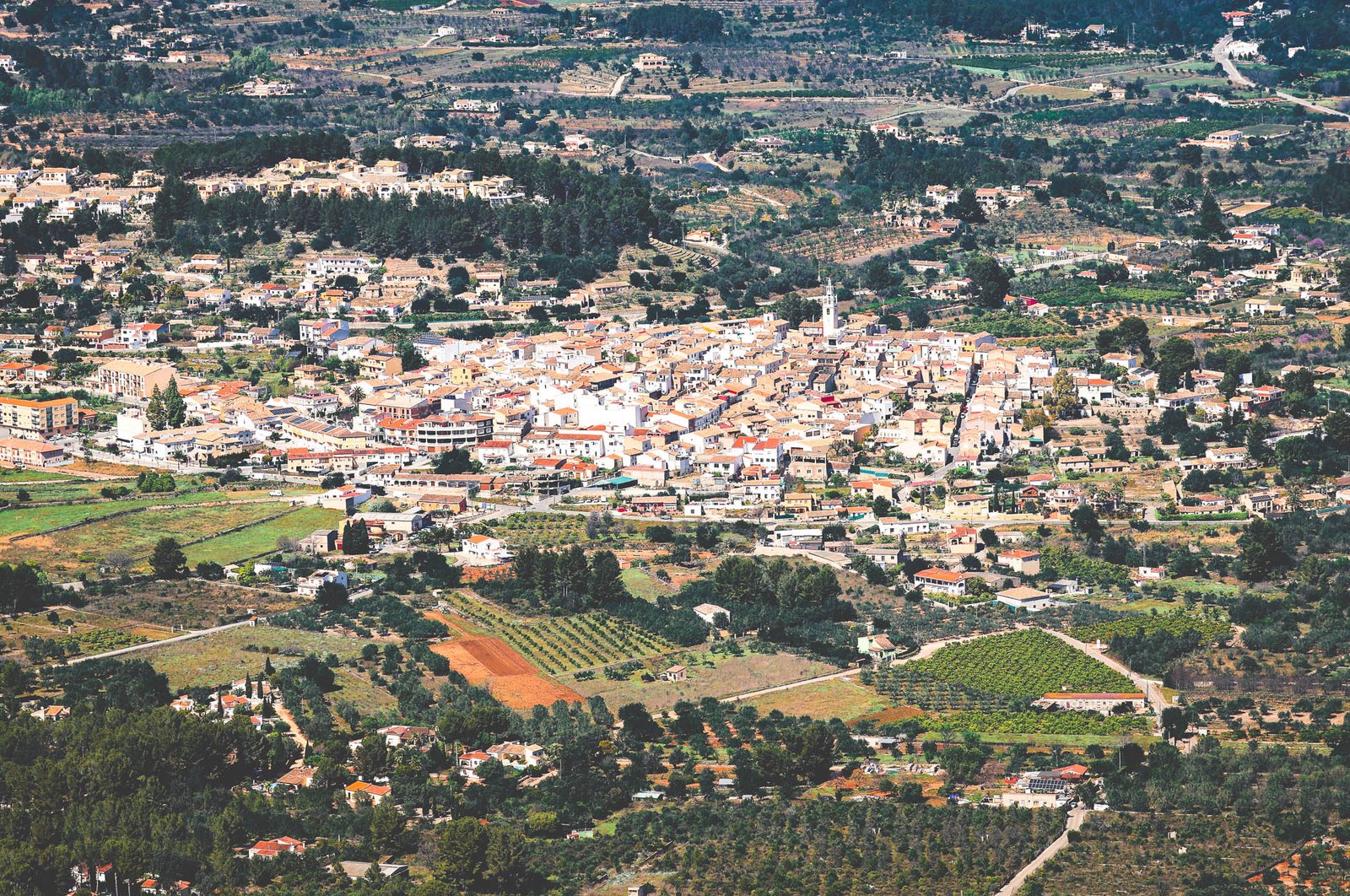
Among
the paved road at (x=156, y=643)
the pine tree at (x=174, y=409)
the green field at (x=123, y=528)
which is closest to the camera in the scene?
the paved road at (x=156, y=643)

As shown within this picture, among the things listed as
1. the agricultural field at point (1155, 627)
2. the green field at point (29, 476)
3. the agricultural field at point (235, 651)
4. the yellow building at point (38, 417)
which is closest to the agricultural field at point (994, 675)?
the agricultural field at point (1155, 627)

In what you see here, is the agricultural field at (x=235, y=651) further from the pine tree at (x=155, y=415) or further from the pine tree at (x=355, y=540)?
the pine tree at (x=155, y=415)

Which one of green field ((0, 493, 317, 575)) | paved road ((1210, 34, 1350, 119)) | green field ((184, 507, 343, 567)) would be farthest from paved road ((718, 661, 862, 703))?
paved road ((1210, 34, 1350, 119))

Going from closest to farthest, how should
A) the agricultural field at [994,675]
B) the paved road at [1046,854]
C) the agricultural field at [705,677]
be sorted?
the paved road at [1046,854] < the agricultural field at [994,675] < the agricultural field at [705,677]

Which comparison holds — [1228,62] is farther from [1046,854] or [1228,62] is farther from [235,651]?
[1046,854]

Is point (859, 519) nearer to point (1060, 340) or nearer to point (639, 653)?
point (639, 653)

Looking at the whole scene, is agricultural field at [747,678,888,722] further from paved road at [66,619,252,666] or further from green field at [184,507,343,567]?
green field at [184,507,343,567]

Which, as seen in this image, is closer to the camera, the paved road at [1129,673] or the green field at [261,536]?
the paved road at [1129,673]
